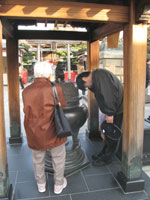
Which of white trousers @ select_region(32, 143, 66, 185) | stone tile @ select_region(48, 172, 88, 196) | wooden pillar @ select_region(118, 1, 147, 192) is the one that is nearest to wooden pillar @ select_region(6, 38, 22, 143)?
stone tile @ select_region(48, 172, 88, 196)

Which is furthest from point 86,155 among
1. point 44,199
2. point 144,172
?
point 44,199

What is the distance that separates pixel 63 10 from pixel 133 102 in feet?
4.25

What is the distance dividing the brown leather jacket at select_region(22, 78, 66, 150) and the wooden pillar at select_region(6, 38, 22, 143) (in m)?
1.96

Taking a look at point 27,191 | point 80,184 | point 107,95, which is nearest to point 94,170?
point 80,184

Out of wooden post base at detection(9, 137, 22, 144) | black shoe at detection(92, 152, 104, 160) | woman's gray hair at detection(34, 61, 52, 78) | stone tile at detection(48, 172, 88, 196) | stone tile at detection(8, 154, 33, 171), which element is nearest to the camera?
woman's gray hair at detection(34, 61, 52, 78)

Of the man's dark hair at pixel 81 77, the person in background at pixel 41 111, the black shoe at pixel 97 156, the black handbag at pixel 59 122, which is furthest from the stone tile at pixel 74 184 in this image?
the man's dark hair at pixel 81 77

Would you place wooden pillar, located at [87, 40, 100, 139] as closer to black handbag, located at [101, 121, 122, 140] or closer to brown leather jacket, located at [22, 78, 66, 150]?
black handbag, located at [101, 121, 122, 140]

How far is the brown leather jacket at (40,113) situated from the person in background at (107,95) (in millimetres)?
891

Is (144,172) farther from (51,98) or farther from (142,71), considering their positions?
(51,98)

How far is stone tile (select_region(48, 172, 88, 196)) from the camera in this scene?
249 cm

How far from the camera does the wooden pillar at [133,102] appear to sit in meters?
2.21

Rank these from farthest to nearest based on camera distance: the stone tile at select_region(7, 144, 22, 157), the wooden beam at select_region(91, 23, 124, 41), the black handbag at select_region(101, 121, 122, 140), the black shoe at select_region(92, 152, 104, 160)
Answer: the stone tile at select_region(7, 144, 22, 157)
the black shoe at select_region(92, 152, 104, 160)
the black handbag at select_region(101, 121, 122, 140)
the wooden beam at select_region(91, 23, 124, 41)

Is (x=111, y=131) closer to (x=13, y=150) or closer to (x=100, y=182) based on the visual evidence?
(x=100, y=182)

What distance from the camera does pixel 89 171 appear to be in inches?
116
